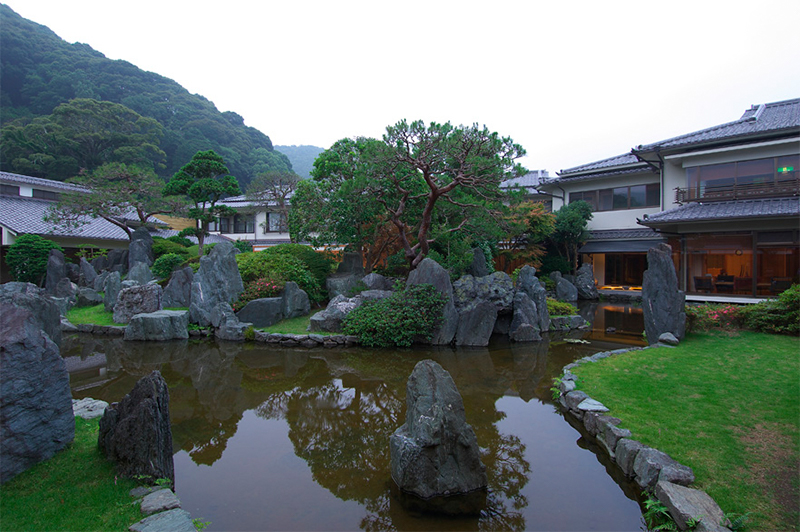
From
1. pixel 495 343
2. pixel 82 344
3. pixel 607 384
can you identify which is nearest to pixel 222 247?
pixel 82 344

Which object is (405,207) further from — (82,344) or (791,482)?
(791,482)

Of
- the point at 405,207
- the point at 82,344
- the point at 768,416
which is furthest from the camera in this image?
the point at 405,207

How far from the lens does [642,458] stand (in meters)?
3.95

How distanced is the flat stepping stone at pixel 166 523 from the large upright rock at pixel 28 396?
1398 mm

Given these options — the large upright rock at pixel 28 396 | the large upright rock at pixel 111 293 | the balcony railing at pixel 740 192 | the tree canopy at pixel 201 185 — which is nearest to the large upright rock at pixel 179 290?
the large upright rock at pixel 111 293

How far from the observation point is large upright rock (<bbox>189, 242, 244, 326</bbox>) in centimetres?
1134

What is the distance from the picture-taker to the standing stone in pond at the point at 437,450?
3.78m

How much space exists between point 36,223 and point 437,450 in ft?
77.7

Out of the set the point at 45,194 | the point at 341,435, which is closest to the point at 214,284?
the point at 341,435

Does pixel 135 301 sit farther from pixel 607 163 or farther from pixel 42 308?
pixel 607 163

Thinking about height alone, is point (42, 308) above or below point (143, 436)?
above

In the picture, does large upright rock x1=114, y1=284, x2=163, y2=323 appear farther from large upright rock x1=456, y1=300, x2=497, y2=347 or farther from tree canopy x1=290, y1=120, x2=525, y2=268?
large upright rock x1=456, y1=300, x2=497, y2=347

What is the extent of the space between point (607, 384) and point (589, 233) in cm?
1623

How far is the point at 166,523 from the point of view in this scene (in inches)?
119
